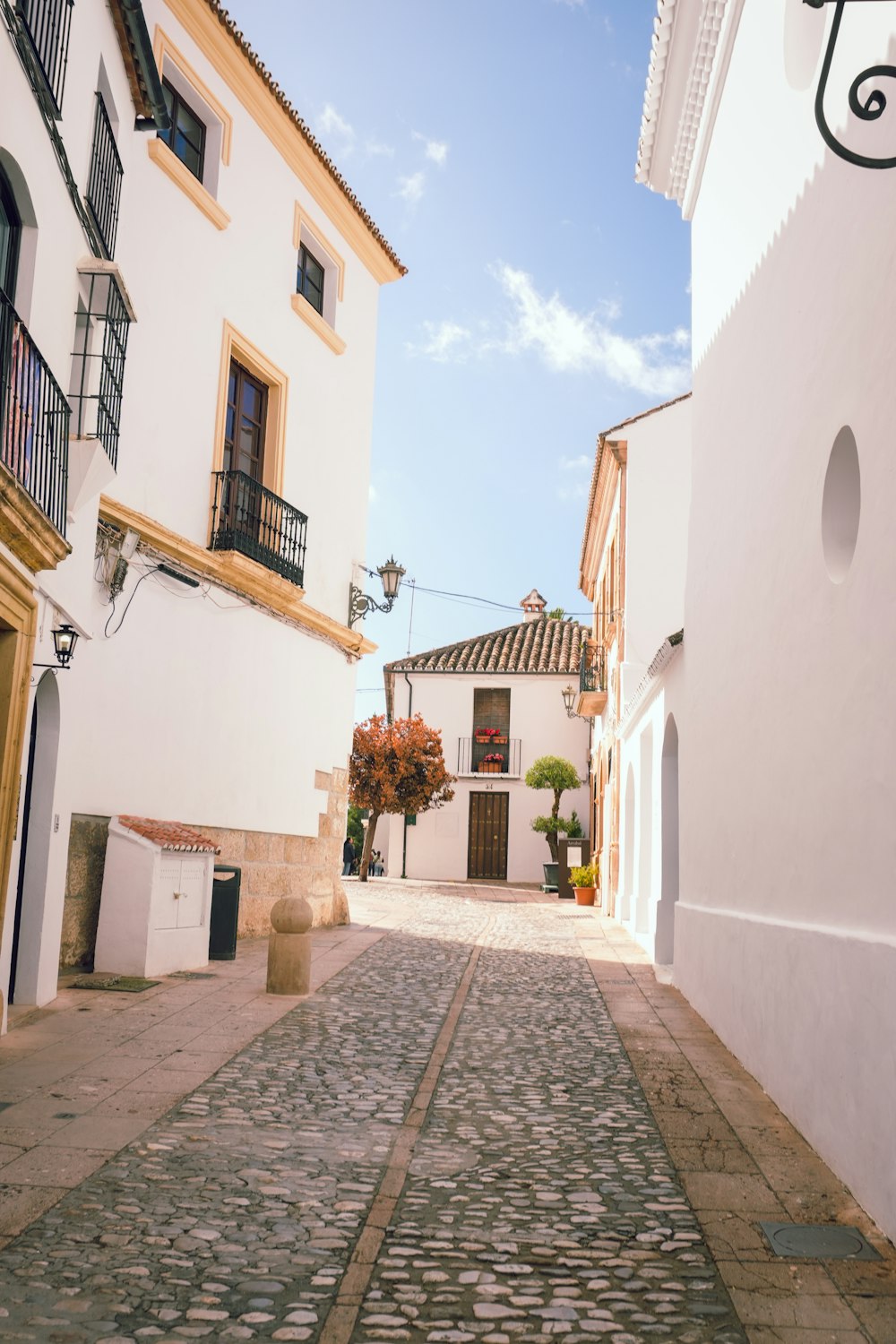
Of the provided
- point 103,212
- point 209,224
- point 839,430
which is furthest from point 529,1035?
point 209,224

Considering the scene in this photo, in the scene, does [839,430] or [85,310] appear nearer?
[839,430]

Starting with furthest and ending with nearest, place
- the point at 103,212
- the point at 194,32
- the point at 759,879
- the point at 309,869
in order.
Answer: the point at 309,869 < the point at 194,32 < the point at 103,212 < the point at 759,879

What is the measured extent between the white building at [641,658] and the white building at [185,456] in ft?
13.1

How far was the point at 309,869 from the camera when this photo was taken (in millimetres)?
13742

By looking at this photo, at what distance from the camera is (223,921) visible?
10.5 meters

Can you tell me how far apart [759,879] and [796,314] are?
306 centimetres

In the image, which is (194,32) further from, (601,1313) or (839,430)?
(601,1313)

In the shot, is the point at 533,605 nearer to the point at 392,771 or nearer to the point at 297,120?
the point at 392,771

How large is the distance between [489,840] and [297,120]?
2076 cm

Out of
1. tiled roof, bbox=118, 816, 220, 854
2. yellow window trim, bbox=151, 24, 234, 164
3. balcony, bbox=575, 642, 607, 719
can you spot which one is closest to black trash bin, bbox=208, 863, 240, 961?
tiled roof, bbox=118, 816, 220, 854

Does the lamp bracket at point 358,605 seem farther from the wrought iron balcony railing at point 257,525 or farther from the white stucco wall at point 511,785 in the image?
the white stucco wall at point 511,785

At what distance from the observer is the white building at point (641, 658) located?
38.7ft

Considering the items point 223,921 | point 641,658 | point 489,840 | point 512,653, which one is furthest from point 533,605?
point 223,921

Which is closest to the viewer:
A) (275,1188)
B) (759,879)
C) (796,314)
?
(275,1188)
